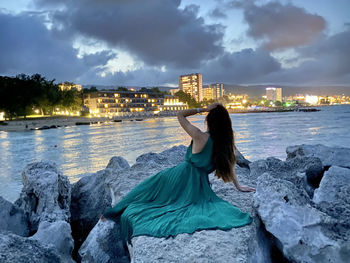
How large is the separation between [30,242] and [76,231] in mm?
2802

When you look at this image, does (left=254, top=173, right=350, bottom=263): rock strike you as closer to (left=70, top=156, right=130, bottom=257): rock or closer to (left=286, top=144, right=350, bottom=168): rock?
(left=70, top=156, right=130, bottom=257): rock

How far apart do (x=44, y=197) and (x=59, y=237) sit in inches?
60.8

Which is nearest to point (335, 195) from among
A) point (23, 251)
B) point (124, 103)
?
point (23, 251)

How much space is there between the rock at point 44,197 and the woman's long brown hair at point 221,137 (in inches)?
113

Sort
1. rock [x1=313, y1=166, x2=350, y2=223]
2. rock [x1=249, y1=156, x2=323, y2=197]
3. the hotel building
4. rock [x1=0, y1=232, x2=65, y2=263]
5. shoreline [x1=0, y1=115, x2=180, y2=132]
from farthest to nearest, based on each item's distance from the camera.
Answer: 1. the hotel building
2. shoreline [x1=0, y1=115, x2=180, y2=132]
3. rock [x1=249, y1=156, x2=323, y2=197]
4. rock [x1=313, y1=166, x2=350, y2=223]
5. rock [x1=0, y1=232, x2=65, y2=263]

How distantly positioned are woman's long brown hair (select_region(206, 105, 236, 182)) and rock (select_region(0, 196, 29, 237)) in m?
3.20

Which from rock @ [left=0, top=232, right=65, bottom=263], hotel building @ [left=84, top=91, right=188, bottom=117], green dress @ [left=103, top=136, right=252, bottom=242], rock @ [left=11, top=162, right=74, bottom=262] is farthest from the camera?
hotel building @ [left=84, top=91, right=188, bottom=117]

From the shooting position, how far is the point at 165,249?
264 centimetres

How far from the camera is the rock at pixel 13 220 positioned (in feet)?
14.8

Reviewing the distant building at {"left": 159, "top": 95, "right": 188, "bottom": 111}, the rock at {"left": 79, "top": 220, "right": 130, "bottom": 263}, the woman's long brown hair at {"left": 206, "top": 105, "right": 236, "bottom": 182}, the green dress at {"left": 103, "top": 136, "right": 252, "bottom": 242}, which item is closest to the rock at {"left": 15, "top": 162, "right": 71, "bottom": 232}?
the rock at {"left": 79, "top": 220, "right": 130, "bottom": 263}

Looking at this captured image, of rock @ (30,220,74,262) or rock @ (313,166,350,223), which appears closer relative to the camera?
rock @ (313,166,350,223)

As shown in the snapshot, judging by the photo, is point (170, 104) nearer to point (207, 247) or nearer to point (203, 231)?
point (203, 231)

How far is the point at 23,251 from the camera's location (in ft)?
8.61

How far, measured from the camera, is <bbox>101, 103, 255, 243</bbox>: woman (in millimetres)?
3098
